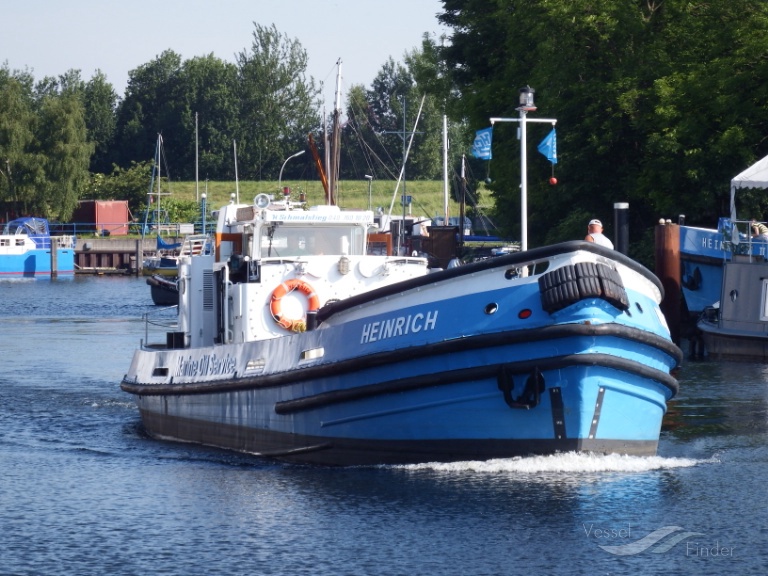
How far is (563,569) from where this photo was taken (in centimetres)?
1001

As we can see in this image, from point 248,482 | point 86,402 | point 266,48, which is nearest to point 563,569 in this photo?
point 248,482

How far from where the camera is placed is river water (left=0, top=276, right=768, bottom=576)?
10336mm

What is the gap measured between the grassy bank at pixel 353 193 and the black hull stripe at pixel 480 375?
7326cm

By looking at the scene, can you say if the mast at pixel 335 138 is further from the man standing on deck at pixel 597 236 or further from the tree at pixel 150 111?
the tree at pixel 150 111

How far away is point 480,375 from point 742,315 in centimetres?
1523

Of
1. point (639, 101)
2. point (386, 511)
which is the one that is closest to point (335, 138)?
point (386, 511)

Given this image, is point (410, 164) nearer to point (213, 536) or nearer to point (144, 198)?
point (144, 198)

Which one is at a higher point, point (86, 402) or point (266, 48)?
point (266, 48)

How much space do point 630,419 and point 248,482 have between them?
13.7 feet

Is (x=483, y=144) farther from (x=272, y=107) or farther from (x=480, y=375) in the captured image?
(x=272, y=107)

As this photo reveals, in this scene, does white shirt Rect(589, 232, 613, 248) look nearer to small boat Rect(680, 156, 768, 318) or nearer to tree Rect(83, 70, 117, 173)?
small boat Rect(680, 156, 768, 318)

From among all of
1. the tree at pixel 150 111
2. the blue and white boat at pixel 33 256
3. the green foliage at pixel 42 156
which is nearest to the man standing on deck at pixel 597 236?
the blue and white boat at pixel 33 256

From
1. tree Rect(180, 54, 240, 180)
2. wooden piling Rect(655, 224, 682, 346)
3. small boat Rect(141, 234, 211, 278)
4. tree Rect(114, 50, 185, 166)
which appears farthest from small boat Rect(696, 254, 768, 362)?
tree Rect(114, 50, 185, 166)

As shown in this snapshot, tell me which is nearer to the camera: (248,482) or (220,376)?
→ (248,482)
